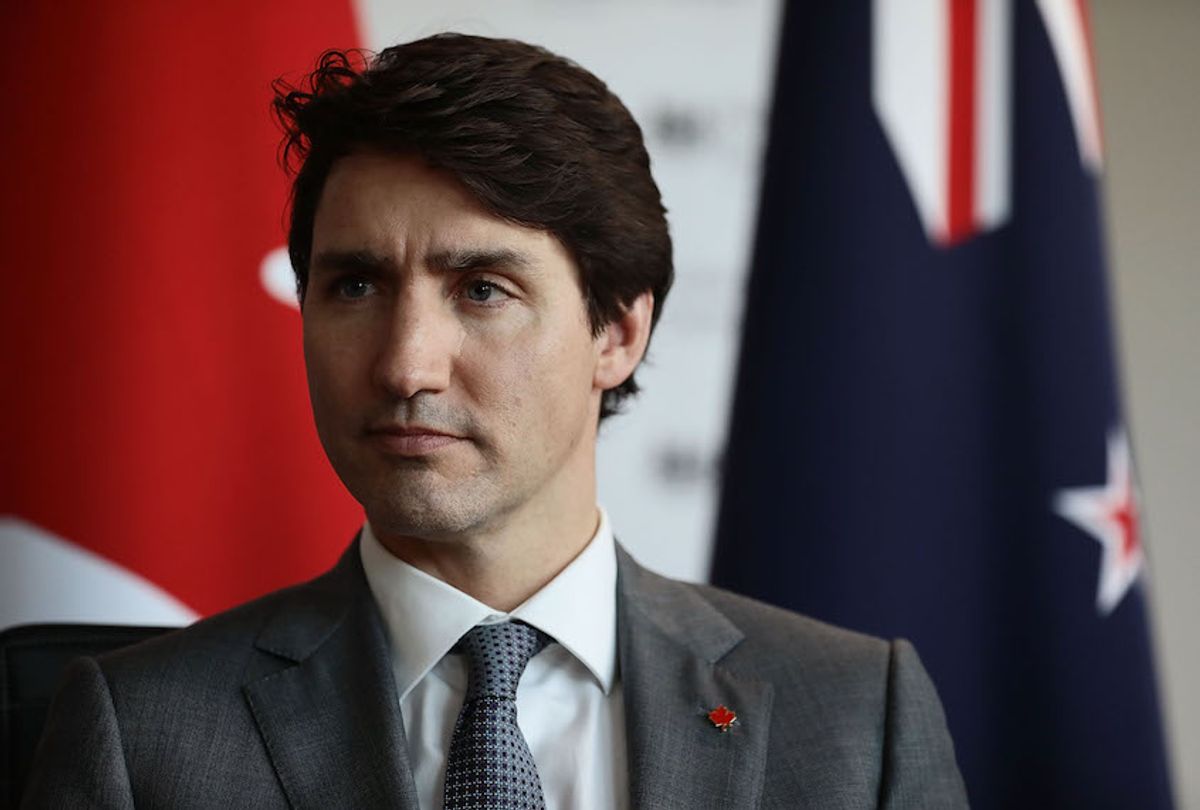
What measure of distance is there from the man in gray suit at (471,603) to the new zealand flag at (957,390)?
621 millimetres

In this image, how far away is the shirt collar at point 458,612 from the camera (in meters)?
1.81

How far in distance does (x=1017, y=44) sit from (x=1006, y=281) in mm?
427

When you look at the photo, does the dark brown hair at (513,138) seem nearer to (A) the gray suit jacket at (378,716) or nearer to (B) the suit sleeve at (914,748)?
(A) the gray suit jacket at (378,716)

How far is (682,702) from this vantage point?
73.0 inches

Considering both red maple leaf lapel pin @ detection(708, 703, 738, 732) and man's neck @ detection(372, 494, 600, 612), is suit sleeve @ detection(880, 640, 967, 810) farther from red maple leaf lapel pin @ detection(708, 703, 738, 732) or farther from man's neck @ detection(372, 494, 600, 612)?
man's neck @ detection(372, 494, 600, 612)

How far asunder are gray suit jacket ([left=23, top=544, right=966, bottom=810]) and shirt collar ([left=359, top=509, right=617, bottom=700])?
3 cm

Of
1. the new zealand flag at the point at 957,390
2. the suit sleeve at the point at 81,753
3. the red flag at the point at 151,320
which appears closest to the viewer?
the suit sleeve at the point at 81,753

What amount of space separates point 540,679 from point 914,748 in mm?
491

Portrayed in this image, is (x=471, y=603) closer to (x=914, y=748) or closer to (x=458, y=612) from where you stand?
(x=458, y=612)

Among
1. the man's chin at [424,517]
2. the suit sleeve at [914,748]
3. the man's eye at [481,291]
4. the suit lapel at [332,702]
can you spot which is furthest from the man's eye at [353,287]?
the suit sleeve at [914,748]

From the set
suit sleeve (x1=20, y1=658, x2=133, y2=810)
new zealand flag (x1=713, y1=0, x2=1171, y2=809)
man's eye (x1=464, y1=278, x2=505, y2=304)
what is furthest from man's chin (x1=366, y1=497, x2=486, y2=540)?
new zealand flag (x1=713, y1=0, x2=1171, y2=809)

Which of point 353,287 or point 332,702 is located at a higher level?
point 353,287

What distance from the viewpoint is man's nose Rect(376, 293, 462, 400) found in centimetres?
167

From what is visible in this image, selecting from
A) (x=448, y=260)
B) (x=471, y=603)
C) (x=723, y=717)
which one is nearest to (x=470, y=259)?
(x=448, y=260)
